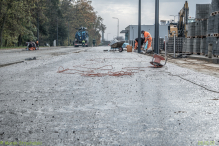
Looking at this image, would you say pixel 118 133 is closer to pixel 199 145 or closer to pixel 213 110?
pixel 199 145

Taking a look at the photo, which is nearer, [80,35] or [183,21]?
[183,21]

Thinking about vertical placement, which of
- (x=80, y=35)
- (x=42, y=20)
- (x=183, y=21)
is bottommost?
(x=183, y=21)

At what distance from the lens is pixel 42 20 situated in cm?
5531

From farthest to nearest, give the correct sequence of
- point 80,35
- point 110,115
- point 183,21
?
point 80,35, point 183,21, point 110,115

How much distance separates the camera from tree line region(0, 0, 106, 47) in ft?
136

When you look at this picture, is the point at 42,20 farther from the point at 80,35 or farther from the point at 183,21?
the point at 183,21

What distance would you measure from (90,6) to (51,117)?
301ft

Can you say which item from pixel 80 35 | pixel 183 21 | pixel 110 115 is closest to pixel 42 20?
pixel 80 35

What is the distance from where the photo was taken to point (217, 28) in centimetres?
1551

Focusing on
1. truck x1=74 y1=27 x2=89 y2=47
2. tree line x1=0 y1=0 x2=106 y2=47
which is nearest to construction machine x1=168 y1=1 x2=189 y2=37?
tree line x1=0 y1=0 x2=106 y2=47

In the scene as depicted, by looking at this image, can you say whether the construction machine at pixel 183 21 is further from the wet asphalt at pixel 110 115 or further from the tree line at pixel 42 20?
the tree line at pixel 42 20

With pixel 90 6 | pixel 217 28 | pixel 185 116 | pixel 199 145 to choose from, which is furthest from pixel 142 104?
pixel 90 6

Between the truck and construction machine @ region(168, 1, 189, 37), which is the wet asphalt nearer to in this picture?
construction machine @ region(168, 1, 189, 37)

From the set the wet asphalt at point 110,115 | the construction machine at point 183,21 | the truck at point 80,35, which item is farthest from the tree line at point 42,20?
the wet asphalt at point 110,115
